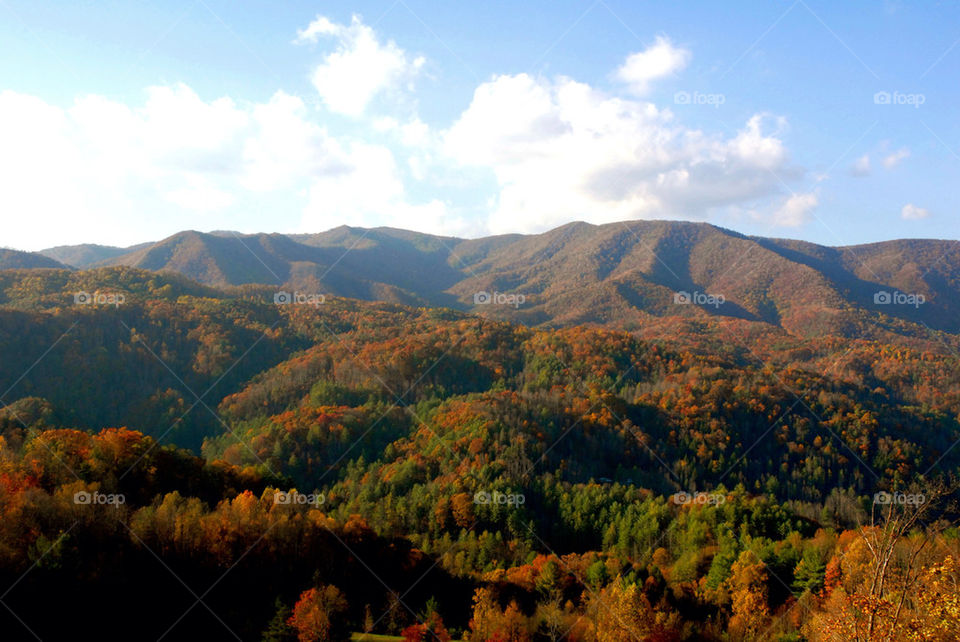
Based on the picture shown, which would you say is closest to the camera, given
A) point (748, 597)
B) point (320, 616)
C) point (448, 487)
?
point (320, 616)

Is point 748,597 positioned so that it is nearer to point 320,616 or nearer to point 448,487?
point 320,616

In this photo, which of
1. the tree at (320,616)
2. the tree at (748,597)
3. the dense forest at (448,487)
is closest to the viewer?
the tree at (320,616)

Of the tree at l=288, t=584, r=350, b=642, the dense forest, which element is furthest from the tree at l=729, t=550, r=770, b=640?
the tree at l=288, t=584, r=350, b=642

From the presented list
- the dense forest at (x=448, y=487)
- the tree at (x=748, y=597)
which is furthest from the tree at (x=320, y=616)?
the tree at (x=748, y=597)

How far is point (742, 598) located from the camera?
1956 inches

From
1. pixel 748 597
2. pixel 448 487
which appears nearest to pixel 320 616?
pixel 748 597

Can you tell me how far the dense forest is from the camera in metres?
41.8

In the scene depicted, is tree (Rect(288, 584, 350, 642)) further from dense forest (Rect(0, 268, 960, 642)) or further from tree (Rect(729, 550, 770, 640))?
tree (Rect(729, 550, 770, 640))

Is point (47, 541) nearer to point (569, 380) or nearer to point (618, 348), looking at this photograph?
point (569, 380)

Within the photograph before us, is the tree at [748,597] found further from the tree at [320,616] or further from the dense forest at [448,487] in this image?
the tree at [320,616]

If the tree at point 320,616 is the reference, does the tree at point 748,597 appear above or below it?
below

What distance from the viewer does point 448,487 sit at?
8906 centimetres

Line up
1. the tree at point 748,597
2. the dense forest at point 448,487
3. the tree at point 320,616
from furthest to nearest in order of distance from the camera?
the tree at point 748,597 < the dense forest at point 448,487 < the tree at point 320,616

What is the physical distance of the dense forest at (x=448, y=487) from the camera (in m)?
41.8
